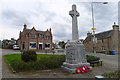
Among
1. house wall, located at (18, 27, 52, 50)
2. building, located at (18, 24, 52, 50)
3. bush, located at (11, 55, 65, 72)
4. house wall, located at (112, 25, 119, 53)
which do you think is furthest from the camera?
building, located at (18, 24, 52, 50)

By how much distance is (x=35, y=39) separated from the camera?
35.8m

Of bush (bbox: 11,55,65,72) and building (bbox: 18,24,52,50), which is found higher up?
building (bbox: 18,24,52,50)

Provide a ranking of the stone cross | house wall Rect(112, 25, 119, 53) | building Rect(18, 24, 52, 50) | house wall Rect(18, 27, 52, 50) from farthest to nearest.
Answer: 1. building Rect(18, 24, 52, 50)
2. house wall Rect(18, 27, 52, 50)
3. house wall Rect(112, 25, 119, 53)
4. the stone cross

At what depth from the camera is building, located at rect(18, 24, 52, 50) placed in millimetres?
34406

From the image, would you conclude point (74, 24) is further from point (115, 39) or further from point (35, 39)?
point (115, 39)

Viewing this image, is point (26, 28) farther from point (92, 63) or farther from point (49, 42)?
point (92, 63)

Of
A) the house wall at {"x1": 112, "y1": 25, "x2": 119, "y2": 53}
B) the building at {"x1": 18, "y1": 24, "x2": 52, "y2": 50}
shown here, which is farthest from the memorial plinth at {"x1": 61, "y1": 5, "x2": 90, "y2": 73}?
the house wall at {"x1": 112, "y1": 25, "x2": 119, "y2": 53}

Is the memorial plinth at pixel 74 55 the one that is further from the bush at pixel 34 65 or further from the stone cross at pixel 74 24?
the bush at pixel 34 65

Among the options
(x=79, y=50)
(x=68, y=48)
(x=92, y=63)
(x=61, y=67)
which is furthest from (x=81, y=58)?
(x=92, y=63)

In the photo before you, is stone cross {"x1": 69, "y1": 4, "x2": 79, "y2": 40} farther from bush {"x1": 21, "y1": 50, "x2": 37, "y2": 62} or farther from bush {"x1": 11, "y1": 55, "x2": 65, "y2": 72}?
bush {"x1": 21, "y1": 50, "x2": 37, "y2": 62}

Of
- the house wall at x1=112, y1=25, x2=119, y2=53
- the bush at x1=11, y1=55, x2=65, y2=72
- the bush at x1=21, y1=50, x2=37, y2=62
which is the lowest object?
the bush at x1=11, y1=55, x2=65, y2=72

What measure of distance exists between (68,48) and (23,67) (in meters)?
4.07

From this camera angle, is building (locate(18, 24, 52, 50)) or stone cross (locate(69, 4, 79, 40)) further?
building (locate(18, 24, 52, 50))

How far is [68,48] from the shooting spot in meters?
8.97
